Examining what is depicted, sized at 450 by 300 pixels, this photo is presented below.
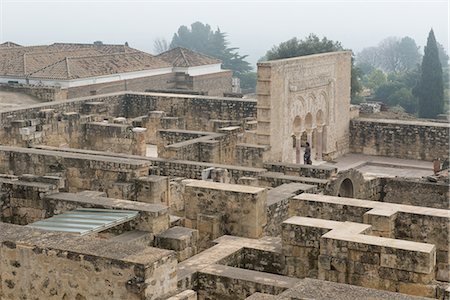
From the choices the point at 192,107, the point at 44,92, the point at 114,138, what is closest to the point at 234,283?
the point at 114,138

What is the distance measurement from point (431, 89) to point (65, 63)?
2865cm

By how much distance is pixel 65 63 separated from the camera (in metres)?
35.8

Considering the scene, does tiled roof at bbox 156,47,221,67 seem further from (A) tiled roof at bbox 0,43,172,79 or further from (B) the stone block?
(B) the stone block

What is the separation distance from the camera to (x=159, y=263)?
27.2 ft

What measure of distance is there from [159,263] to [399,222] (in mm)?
4588

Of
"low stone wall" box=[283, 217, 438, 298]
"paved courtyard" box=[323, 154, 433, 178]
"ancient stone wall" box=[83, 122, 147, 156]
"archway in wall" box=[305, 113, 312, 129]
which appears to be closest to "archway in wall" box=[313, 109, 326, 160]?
"archway in wall" box=[305, 113, 312, 129]

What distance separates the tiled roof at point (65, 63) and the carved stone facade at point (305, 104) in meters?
13.7

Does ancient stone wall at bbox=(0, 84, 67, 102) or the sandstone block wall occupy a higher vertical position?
ancient stone wall at bbox=(0, 84, 67, 102)

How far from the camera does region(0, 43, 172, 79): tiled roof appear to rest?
1404 inches

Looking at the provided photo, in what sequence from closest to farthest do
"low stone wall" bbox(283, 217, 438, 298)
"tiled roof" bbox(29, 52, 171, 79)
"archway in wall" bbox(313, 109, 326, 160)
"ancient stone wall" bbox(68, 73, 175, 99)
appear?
"low stone wall" bbox(283, 217, 438, 298) → "archway in wall" bbox(313, 109, 326, 160) → "ancient stone wall" bbox(68, 73, 175, 99) → "tiled roof" bbox(29, 52, 171, 79)

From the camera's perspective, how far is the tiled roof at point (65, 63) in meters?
35.7

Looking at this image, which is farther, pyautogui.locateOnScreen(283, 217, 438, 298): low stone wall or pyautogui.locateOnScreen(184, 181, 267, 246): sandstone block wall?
pyautogui.locateOnScreen(184, 181, 267, 246): sandstone block wall

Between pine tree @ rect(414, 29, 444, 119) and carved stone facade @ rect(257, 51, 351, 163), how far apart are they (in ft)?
92.6

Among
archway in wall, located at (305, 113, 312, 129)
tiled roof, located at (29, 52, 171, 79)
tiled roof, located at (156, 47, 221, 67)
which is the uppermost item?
tiled roof, located at (156, 47, 221, 67)
